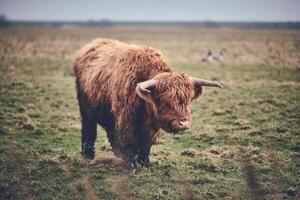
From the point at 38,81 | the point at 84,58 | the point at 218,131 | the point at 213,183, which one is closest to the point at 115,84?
the point at 84,58

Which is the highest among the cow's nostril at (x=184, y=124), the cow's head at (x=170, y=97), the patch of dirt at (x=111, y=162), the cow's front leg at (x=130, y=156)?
the cow's head at (x=170, y=97)

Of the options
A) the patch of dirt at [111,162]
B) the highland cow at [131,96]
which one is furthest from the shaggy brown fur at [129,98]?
the patch of dirt at [111,162]

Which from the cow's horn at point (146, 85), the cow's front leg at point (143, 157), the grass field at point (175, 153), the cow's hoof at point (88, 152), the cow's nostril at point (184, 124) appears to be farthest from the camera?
the cow's hoof at point (88, 152)

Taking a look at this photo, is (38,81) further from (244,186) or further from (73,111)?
(244,186)

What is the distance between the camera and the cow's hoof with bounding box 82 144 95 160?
7425 millimetres

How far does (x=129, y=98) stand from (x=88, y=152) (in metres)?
1.86

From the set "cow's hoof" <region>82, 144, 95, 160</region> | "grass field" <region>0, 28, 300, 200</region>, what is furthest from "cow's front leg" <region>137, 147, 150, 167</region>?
"cow's hoof" <region>82, 144, 95, 160</region>

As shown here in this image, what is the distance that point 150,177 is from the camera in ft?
20.9

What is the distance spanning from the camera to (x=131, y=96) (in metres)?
6.10

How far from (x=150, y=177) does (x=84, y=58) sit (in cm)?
271

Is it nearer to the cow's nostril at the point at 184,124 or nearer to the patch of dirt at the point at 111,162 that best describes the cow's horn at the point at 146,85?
the cow's nostril at the point at 184,124

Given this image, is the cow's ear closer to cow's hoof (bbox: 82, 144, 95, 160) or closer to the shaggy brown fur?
the shaggy brown fur

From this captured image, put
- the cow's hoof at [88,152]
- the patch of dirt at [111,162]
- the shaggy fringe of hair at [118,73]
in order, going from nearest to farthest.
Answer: the shaggy fringe of hair at [118,73] < the patch of dirt at [111,162] < the cow's hoof at [88,152]

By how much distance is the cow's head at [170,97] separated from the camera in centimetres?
551
